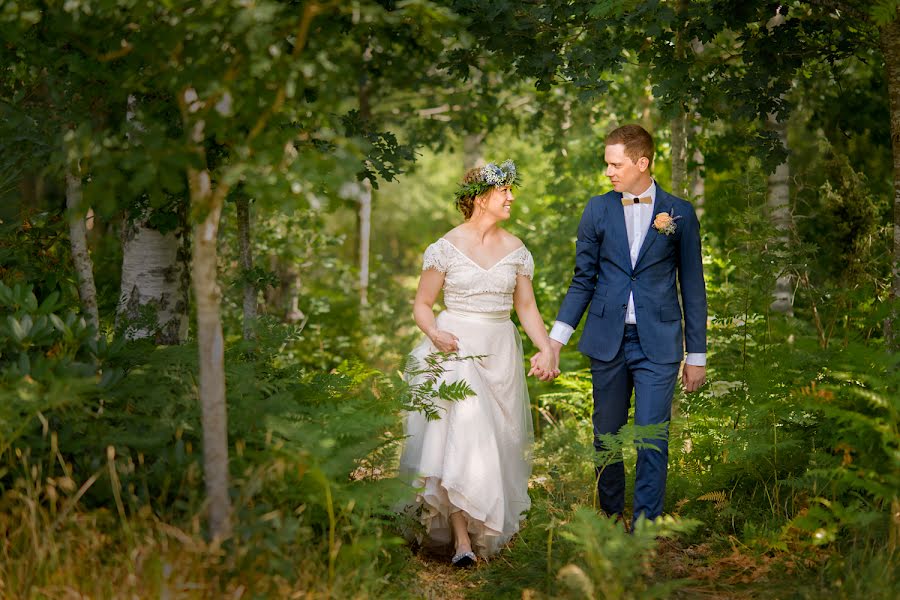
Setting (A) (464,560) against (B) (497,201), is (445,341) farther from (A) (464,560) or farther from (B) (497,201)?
(A) (464,560)

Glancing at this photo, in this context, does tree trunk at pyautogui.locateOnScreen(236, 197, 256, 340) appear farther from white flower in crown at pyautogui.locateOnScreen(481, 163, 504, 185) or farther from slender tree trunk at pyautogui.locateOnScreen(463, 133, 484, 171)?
slender tree trunk at pyautogui.locateOnScreen(463, 133, 484, 171)

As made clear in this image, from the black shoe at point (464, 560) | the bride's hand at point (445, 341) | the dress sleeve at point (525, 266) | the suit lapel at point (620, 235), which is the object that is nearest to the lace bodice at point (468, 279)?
the dress sleeve at point (525, 266)

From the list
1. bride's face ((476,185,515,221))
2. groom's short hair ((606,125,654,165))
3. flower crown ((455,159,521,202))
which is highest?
groom's short hair ((606,125,654,165))

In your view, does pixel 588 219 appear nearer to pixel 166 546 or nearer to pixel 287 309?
pixel 166 546

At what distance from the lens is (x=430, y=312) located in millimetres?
5617

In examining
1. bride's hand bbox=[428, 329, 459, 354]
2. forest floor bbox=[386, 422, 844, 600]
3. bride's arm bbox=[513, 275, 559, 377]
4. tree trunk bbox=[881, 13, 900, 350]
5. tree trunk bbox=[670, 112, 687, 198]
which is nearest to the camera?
forest floor bbox=[386, 422, 844, 600]

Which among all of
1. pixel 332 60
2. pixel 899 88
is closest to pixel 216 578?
pixel 332 60

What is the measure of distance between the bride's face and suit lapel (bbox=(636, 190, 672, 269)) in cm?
85

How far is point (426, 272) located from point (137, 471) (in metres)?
2.20

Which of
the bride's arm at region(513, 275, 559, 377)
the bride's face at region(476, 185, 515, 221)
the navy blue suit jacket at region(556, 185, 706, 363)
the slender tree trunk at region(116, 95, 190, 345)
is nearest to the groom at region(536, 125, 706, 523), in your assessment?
the navy blue suit jacket at region(556, 185, 706, 363)

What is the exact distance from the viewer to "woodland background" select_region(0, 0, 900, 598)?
3498 millimetres

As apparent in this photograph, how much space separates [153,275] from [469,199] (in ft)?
7.20

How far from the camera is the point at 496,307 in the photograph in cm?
564

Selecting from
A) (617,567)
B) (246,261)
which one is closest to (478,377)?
(246,261)
